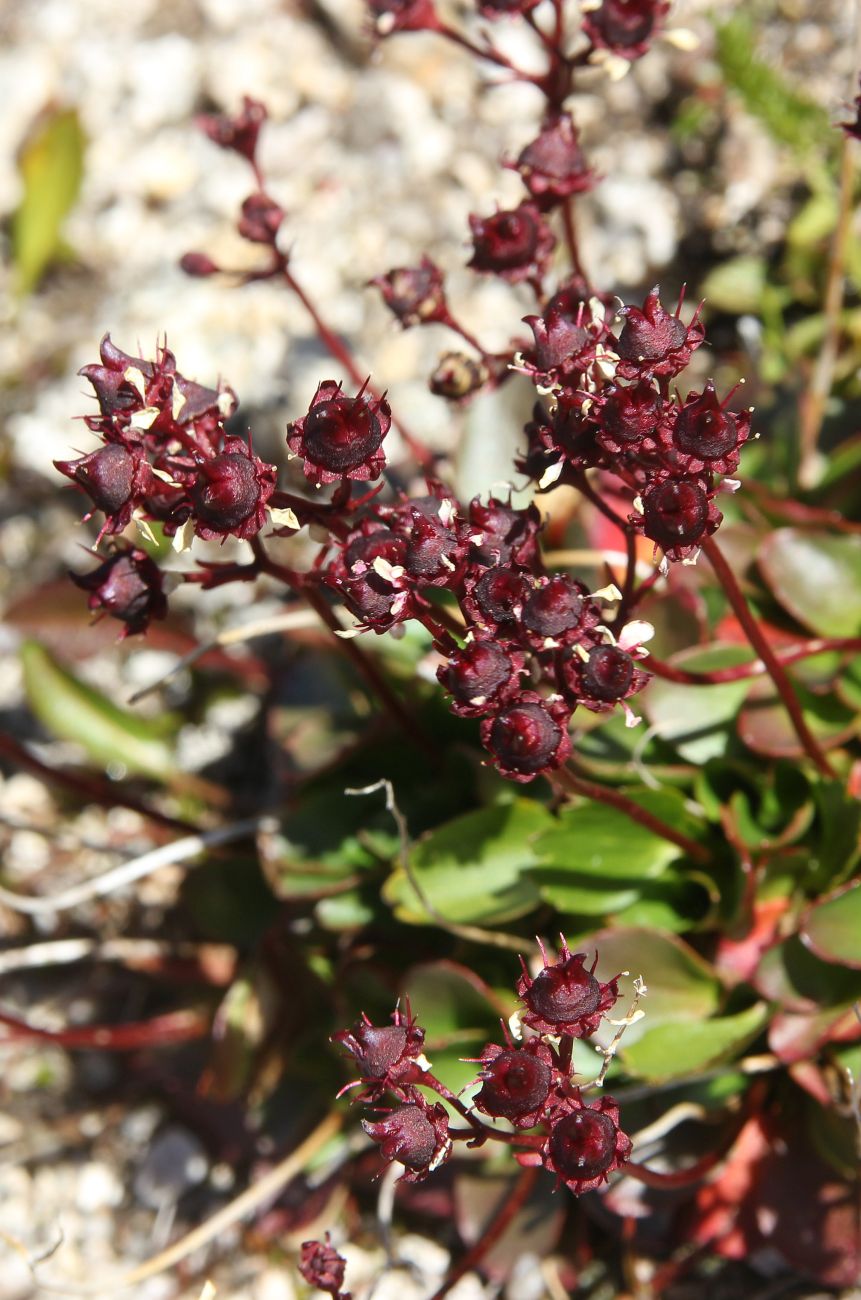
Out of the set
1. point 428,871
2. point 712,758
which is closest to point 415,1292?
point 428,871

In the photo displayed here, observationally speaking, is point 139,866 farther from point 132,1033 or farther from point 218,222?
point 218,222

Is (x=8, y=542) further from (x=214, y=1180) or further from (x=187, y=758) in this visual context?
(x=214, y=1180)

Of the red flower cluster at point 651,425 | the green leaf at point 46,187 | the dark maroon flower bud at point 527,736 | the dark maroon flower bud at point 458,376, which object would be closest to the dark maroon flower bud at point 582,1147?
the dark maroon flower bud at point 527,736

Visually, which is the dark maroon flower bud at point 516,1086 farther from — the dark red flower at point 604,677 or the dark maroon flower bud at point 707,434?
the dark maroon flower bud at point 707,434

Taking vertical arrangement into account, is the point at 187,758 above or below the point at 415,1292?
above

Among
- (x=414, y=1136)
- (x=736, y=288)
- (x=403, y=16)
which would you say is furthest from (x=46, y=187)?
(x=414, y=1136)
